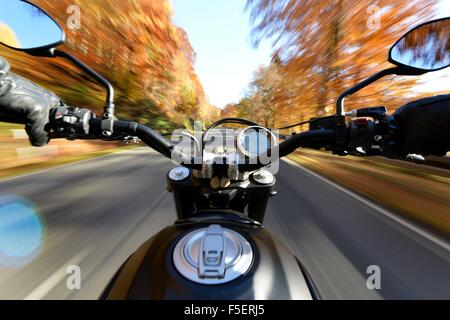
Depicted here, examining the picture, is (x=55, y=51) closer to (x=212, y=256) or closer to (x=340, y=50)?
(x=212, y=256)

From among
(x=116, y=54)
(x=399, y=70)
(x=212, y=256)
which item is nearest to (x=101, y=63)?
(x=116, y=54)

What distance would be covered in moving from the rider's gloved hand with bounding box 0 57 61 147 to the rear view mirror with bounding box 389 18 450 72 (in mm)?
1811

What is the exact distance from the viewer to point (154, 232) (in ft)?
11.4

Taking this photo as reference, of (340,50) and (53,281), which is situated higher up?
(340,50)

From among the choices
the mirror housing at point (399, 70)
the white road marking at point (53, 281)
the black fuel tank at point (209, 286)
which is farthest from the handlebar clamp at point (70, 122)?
the white road marking at point (53, 281)

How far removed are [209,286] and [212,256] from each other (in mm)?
91

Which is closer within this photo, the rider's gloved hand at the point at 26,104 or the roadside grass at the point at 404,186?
the rider's gloved hand at the point at 26,104

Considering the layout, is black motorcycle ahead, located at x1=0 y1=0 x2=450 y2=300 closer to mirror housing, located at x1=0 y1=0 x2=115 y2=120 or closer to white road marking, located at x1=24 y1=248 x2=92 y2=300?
mirror housing, located at x1=0 y1=0 x2=115 y2=120

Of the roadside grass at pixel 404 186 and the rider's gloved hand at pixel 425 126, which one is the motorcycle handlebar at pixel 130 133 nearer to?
the rider's gloved hand at pixel 425 126

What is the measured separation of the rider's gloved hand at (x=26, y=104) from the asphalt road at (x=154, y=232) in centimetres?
171

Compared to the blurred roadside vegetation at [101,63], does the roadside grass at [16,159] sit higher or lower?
lower

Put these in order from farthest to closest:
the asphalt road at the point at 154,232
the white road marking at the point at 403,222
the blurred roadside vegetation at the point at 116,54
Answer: the blurred roadside vegetation at the point at 116,54
the white road marking at the point at 403,222
the asphalt road at the point at 154,232

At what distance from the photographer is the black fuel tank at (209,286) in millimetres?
750

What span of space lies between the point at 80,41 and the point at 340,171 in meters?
11.9
